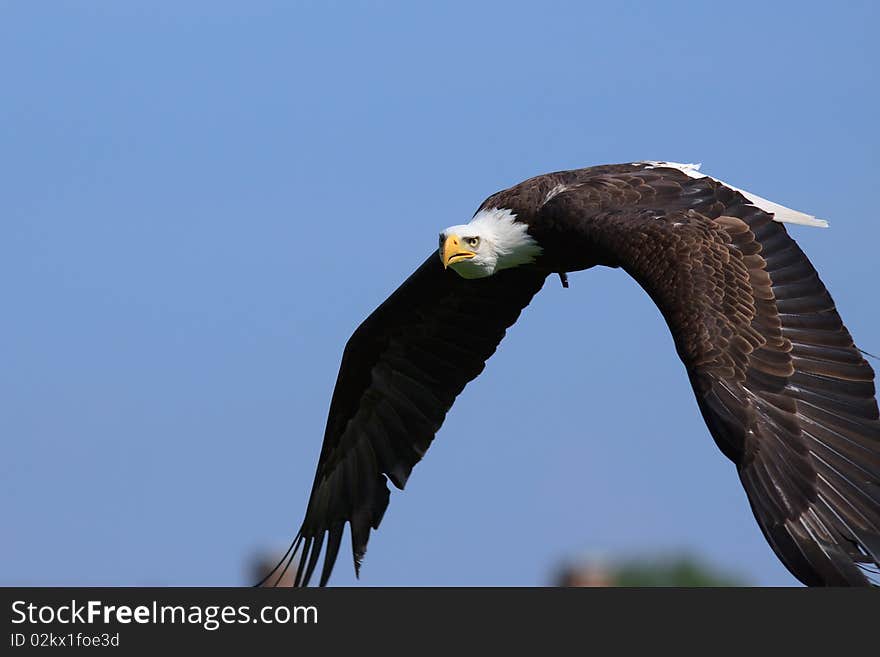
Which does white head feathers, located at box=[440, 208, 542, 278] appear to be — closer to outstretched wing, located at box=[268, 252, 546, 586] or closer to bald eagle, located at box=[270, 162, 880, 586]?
bald eagle, located at box=[270, 162, 880, 586]

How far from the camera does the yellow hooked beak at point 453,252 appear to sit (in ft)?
35.0

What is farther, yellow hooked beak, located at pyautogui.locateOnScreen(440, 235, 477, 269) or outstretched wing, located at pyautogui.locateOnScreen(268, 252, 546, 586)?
outstretched wing, located at pyautogui.locateOnScreen(268, 252, 546, 586)

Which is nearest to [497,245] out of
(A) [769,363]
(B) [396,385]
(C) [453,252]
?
(C) [453,252]

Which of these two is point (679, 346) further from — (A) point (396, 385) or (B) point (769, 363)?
(A) point (396, 385)

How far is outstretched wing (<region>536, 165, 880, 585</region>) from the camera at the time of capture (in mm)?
8570

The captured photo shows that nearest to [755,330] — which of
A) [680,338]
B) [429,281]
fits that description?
[680,338]

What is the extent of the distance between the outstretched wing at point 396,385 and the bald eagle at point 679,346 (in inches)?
0.4

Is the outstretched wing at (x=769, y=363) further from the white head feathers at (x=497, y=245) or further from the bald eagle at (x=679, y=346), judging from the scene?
the white head feathers at (x=497, y=245)

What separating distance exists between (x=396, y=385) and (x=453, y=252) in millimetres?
1624

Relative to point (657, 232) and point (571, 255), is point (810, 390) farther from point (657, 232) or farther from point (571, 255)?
point (571, 255)

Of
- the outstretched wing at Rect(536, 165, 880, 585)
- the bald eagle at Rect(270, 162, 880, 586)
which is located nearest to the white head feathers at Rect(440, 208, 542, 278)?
the bald eagle at Rect(270, 162, 880, 586)
